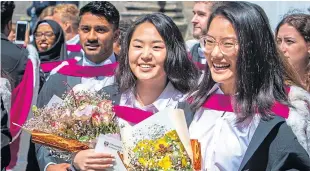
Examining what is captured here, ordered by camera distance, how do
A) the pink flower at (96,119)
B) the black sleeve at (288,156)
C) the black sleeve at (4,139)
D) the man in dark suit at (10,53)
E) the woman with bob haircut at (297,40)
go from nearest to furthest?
1. the black sleeve at (288,156)
2. the pink flower at (96,119)
3. the black sleeve at (4,139)
4. the woman with bob haircut at (297,40)
5. the man in dark suit at (10,53)

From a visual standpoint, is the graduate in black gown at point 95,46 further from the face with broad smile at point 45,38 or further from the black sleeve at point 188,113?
the face with broad smile at point 45,38

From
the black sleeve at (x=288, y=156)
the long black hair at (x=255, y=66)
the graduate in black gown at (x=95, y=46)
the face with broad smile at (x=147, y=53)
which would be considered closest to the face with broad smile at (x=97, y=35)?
the graduate in black gown at (x=95, y=46)

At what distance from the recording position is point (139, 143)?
11.6 ft

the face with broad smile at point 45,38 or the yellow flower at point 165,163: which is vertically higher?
the yellow flower at point 165,163

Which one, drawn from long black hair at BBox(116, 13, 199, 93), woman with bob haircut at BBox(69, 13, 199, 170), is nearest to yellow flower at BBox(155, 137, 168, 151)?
woman with bob haircut at BBox(69, 13, 199, 170)

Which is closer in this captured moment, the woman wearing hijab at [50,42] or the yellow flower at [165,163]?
the yellow flower at [165,163]

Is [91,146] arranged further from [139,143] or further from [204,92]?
[204,92]

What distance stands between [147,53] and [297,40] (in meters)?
1.42

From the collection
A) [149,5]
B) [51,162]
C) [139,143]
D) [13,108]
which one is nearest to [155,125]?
[139,143]

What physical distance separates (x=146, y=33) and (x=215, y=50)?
2.40ft

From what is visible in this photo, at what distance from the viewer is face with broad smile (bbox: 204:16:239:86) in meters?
3.51

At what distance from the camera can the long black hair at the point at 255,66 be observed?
11.4 ft

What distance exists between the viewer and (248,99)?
3.49 metres

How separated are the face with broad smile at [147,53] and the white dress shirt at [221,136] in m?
0.50
